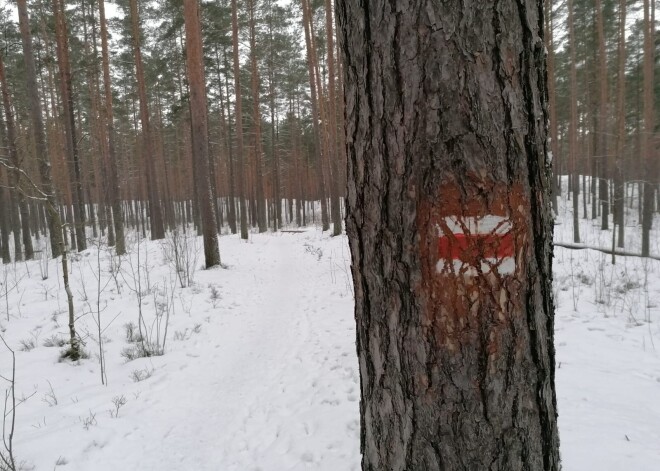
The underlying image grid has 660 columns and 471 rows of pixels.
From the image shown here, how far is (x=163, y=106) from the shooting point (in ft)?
89.6

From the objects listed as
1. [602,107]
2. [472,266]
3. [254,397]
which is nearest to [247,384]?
[254,397]

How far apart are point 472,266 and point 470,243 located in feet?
0.18

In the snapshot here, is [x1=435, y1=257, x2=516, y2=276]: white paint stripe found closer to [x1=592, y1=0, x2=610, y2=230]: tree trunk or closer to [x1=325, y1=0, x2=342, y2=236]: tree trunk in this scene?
[x1=592, y1=0, x2=610, y2=230]: tree trunk

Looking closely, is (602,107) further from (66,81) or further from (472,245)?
(66,81)

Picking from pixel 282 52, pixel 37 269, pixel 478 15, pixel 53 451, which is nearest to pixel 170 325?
pixel 53 451

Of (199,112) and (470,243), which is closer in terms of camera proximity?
(470,243)

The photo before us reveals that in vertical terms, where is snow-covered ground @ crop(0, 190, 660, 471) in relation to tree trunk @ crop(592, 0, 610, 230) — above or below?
below

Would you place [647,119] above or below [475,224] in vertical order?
above

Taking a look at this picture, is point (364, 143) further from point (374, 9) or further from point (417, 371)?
point (417, 371)

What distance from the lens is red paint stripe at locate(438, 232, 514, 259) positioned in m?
0.88

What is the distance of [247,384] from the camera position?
384cm

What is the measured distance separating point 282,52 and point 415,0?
2384cm

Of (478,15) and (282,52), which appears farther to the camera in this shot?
(282,52)

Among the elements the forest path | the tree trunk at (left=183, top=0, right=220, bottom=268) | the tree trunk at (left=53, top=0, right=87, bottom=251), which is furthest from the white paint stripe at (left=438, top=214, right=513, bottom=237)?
the tree trunk at (left=53, top=0, right=87, bottom=251)
